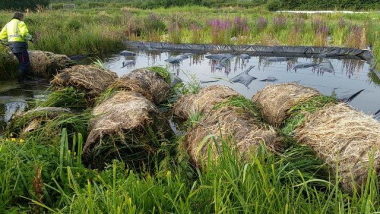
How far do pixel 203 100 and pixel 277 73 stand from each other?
4399 mm

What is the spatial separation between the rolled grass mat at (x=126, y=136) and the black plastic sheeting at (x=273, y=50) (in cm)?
785

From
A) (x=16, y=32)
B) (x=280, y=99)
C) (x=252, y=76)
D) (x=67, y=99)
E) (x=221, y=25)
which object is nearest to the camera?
(x=280, y=99)

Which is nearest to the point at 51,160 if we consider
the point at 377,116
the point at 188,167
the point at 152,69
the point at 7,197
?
the point at 7,197

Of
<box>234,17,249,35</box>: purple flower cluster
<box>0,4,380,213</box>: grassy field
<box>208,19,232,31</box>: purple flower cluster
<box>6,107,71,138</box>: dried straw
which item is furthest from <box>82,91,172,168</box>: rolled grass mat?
<box>234,17,249,35</box>: purple flower cluster

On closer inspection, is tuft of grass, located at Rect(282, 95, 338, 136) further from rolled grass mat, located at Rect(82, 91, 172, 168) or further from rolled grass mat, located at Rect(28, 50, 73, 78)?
rolled grass mat, located at Rect(28, 50, 73, 78)

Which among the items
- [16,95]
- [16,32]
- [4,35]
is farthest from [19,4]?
[16,95]

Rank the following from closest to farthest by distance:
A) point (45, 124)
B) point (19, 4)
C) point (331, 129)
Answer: point (331, 129), point (45, 124), point (19, 4)

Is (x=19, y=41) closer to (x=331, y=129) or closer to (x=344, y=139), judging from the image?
(x=331, y=129)

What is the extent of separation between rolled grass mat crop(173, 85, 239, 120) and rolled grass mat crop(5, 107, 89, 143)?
1329 millimetres

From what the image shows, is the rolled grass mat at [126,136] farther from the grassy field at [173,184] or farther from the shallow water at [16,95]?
the shallow water at [16,95]

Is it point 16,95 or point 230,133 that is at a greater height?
point 230,133

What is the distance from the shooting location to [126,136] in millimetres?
3363

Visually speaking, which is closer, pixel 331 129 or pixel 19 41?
pixel 331 129

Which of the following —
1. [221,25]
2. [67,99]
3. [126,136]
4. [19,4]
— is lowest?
[67,99]
